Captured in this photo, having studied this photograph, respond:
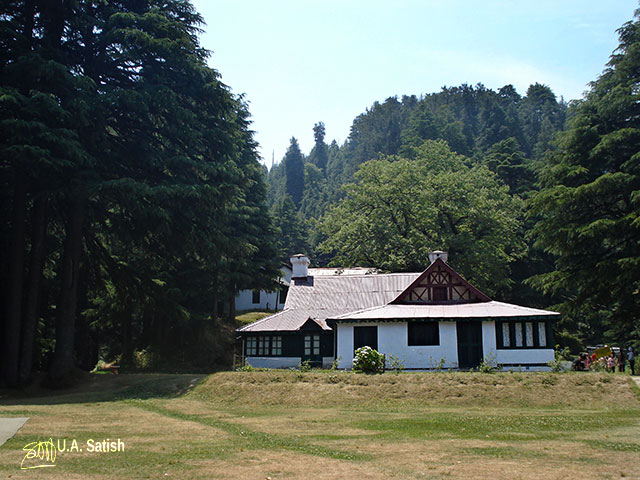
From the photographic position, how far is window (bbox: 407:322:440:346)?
2978cm

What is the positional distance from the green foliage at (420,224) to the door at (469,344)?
1421cm

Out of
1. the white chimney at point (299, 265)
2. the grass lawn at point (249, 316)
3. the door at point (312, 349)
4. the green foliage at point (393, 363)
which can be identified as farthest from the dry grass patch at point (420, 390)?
the grass lawn at point (249, 316)

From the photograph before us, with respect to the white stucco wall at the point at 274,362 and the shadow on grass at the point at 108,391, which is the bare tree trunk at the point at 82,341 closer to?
the shadow on grass at the point at 108,391

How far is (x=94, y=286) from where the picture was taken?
33.9 meters

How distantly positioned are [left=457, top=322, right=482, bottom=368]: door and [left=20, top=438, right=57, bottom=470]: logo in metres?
20.5

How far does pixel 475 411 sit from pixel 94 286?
2294 centimetres

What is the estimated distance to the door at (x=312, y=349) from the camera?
33.6 m

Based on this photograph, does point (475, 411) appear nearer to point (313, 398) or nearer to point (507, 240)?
point (313, 398)

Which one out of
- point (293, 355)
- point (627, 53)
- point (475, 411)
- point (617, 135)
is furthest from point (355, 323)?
point (627, 53)

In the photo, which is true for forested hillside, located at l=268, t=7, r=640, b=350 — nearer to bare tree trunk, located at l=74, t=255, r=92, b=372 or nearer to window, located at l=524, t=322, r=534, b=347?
window, located at l=524, t=322, r=534, b=347

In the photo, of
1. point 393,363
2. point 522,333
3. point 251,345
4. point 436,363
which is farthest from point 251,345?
point 522,333

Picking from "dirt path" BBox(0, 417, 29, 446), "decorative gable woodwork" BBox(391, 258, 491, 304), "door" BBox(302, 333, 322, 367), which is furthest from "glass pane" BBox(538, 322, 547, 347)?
"dirt path" BBox(0, 417, 29, 446)

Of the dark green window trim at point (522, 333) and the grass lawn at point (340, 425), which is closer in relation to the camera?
the grass lawn at point (340, 425)

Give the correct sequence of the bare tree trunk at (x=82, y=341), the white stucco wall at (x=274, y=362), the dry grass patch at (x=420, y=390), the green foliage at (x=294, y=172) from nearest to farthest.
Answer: the dry grass patch at (x=420, y=390)
the white stucco wall at (x=274, y=362)
the bare tree trunk at (x=82, y=341)
the green foliage at (x=294, y=172)
